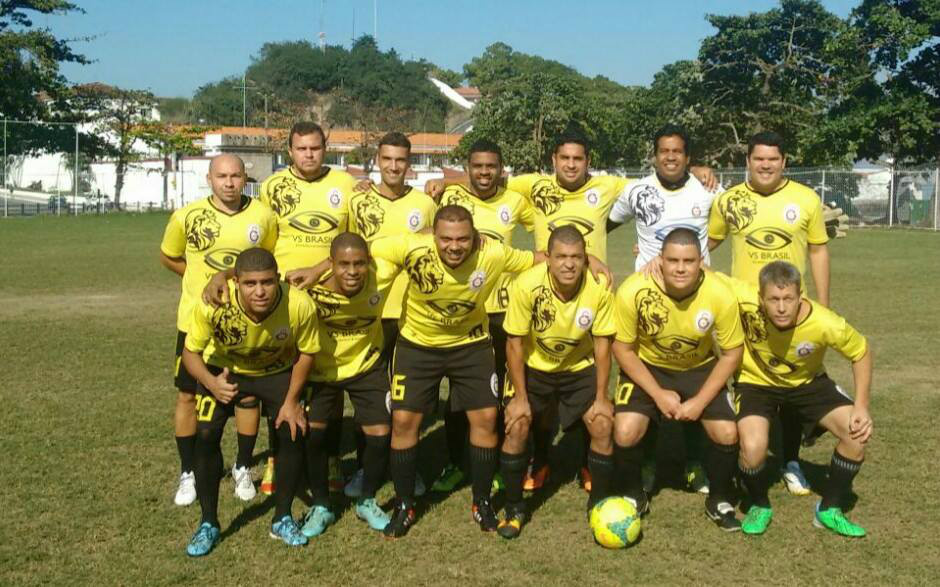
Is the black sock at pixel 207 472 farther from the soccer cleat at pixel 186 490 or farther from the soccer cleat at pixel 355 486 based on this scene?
the soccer cleat at pixel 355 486

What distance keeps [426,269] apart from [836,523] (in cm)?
281

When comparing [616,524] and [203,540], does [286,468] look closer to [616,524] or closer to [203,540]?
[203,540]

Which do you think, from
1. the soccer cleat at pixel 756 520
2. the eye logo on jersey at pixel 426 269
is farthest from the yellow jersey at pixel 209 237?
the soccer cleat at pixel 756 520

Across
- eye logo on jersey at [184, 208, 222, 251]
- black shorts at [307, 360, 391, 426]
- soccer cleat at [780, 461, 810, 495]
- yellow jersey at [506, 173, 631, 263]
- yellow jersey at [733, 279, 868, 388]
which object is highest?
yellow jersey at [506, 173, 631, 263]

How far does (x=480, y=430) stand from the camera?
5.45m

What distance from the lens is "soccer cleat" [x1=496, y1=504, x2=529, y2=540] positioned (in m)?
5.22

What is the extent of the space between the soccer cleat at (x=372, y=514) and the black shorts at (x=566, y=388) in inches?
41.2

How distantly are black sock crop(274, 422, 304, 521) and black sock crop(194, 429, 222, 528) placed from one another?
1.12 ft

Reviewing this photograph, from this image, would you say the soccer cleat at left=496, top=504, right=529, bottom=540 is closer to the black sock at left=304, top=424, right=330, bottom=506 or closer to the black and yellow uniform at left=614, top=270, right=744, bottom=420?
the black and yellow uniform at left=614, top=270, right=744, bottom=420

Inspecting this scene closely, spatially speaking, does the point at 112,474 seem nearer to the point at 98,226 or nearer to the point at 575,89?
the point at 98,226

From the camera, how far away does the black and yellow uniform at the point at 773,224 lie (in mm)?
6121

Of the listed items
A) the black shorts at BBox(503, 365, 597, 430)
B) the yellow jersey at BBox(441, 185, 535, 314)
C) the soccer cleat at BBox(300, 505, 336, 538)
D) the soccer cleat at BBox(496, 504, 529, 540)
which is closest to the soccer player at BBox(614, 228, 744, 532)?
the black shorts at BBox(503, 365, 597, 430)

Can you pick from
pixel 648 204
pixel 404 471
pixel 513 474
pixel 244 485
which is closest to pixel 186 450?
pixel 244 485

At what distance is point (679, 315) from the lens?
537 centimetres
